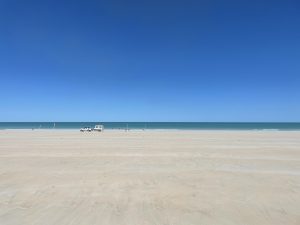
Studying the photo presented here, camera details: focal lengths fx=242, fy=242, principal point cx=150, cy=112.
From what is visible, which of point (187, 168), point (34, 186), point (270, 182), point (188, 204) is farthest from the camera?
point (187, 168)

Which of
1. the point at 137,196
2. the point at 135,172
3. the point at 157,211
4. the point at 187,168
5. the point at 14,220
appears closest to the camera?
the point at 14,220

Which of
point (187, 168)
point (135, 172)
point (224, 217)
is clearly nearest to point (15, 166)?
point (135, 172)

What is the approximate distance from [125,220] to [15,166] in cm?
740

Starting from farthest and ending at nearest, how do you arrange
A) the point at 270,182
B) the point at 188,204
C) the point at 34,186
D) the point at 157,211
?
the point at 270,182, the point at 34,186, the point at 188,204, the point at 157,211

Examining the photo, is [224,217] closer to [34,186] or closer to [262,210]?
[262,210]

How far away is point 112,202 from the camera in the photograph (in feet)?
19.3

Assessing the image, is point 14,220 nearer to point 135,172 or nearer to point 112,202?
point 112,202

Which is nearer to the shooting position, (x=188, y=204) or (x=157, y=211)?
(x=157, y=211)

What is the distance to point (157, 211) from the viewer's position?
5344mm

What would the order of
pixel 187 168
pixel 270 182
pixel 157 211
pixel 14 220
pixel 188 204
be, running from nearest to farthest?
1. pixel 14 220
2. pixel 157 211
3. pixel 188 204
4. pixel 270 182
5. pixel 187 168

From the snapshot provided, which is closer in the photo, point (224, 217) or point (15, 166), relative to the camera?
point (224, 217)

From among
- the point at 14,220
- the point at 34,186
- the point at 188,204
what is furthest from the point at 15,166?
the point at 188,204

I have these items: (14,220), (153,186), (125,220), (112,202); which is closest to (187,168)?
(153,186)

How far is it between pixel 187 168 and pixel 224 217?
4864 mm
